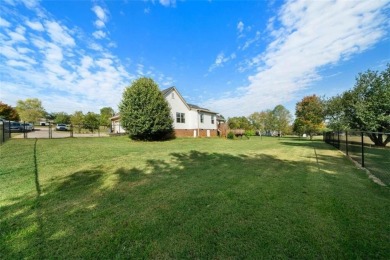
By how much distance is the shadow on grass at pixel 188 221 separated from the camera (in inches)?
98.0

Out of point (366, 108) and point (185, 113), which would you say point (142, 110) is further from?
point (366, 108)

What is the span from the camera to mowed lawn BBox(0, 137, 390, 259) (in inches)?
98.5

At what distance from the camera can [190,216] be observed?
11.1ft

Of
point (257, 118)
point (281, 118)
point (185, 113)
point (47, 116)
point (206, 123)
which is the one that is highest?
point (47, 116)

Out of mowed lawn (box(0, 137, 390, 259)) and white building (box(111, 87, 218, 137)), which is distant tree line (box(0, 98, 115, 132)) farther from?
mowed lawn (box(0, 137, 390, 259))

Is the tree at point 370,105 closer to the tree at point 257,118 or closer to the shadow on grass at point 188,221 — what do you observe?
the shadow on grass at point 188,221

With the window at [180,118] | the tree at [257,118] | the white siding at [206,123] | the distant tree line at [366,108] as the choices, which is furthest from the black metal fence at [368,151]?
the tree at [257,118]

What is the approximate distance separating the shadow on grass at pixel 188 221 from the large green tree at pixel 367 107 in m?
12.0

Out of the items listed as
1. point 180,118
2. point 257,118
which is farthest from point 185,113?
point 257,118

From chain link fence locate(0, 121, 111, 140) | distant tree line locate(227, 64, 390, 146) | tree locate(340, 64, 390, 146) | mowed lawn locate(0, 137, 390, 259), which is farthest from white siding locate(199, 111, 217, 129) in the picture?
mowed lawn locate(0, 137, 390, 259)

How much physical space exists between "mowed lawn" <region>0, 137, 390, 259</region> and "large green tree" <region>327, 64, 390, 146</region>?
34.8 feet

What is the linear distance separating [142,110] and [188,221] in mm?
15552

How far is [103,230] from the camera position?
2.91m

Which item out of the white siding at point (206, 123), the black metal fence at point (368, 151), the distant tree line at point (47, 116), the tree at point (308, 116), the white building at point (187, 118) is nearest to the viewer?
the black metal fence at point (368, 151)
